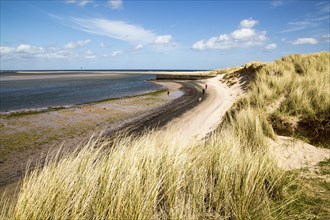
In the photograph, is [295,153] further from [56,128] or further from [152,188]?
[56,128]

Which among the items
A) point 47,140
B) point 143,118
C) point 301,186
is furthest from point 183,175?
point 143,118

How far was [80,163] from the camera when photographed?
3.77 m

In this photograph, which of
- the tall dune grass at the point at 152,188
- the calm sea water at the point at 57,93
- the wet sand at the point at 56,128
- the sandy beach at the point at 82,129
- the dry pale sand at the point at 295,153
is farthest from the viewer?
the calm sea water at the point at 57,93

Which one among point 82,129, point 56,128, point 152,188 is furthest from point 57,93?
point 152,188

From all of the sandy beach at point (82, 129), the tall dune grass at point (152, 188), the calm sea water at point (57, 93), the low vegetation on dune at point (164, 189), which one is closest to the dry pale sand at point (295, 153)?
the sandy beach at point (82, 129)

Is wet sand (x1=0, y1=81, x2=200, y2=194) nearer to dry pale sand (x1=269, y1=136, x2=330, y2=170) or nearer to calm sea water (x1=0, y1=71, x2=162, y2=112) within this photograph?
dry pale sand (x1=269, y1=136, x2=330, y2=170)

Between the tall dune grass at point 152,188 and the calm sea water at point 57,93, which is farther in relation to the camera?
the calm sea water at point 57,93

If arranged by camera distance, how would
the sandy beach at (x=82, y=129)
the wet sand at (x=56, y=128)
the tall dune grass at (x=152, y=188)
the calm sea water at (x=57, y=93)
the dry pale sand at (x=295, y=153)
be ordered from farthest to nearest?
1. the calm sea water at (x=57, y=93)
2. the wet sand at (x=56, y=128)
3. the sandy beach at (x=82, y=129)
4. the dry pale sand at (x=295, y=153)
5. the tall dune grass at (x=152, y=188)

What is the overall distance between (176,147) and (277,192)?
1.83 meters

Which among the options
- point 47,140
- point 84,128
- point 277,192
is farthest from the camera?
point 84,128

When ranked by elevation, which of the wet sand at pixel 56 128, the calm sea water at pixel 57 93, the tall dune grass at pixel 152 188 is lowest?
the wet sand at pixel 56 128

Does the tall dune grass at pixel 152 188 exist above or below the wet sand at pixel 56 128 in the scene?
above

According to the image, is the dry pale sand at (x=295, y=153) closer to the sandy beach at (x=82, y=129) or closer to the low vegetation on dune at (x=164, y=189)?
the sandy beach at (x=82, y=129)

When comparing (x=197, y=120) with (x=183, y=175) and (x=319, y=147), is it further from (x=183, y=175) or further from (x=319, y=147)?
(x=183, y=175)
